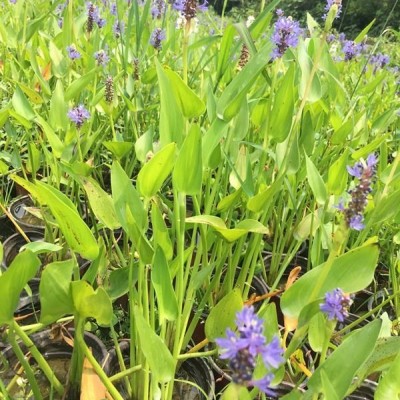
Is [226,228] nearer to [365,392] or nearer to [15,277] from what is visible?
[15,277]

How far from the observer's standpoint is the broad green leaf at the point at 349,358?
57 centimetres

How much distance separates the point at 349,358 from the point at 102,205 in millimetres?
426

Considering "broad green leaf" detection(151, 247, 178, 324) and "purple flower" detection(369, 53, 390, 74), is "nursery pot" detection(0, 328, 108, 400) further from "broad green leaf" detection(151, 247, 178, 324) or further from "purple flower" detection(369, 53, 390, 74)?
"purple flower" detection(369, 53, 390, 74)

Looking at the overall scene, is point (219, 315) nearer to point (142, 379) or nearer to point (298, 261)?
point (142, 379)

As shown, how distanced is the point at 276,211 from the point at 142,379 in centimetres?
59

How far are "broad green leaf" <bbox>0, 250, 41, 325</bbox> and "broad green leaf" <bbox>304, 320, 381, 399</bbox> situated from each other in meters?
0.34

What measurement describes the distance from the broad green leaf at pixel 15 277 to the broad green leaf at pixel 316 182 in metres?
0.48

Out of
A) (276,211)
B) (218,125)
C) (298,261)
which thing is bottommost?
(298,261)

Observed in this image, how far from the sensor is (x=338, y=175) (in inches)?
35.4

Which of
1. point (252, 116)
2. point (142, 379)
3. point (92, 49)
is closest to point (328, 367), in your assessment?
point (142, 379)

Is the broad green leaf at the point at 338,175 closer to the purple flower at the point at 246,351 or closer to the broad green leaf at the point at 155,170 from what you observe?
the broad green leaf at the point at 155,170

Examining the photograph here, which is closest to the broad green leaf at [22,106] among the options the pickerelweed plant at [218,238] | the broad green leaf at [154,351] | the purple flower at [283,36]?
the pickerelweed plant at [218,238]

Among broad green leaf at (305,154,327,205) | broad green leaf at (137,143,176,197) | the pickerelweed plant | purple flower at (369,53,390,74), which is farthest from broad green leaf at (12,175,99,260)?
purple flower at (369,53,390,74)

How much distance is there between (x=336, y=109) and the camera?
4.26ft
